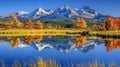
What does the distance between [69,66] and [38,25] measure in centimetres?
7706

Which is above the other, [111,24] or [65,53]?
[111,24]

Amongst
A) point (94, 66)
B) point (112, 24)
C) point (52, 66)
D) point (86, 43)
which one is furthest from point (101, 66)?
point (112, 24)

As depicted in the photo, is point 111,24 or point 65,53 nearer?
point 65,53

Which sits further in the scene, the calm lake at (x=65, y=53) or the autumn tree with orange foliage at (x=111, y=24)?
the autumn tree with orange foliage at (x=111, y=24)

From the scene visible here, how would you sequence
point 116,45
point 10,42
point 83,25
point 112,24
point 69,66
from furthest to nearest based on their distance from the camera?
1. point 83,25
2. point 112,24
3. point 10,42
4. point 116,45
5. point 69,66

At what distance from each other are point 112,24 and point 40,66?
6790 centimetres

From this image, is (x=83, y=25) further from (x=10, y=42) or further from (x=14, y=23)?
(x=10, y=42)

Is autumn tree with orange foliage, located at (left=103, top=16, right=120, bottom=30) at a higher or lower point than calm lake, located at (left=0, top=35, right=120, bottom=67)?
higher

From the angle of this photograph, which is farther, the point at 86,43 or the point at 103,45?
the point at 86,43

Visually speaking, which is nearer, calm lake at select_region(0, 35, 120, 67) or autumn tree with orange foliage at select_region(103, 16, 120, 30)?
calm lake at select_region(0, 35, 120, 67)

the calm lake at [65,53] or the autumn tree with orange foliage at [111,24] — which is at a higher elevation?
the autumn tree with orange foliage at [111,24]

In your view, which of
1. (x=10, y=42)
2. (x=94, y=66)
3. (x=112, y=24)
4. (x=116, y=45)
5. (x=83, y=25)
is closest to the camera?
(x=94, y=66)

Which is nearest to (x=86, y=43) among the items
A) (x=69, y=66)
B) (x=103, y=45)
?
(x=103, y=45)

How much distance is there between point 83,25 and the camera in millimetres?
94000
